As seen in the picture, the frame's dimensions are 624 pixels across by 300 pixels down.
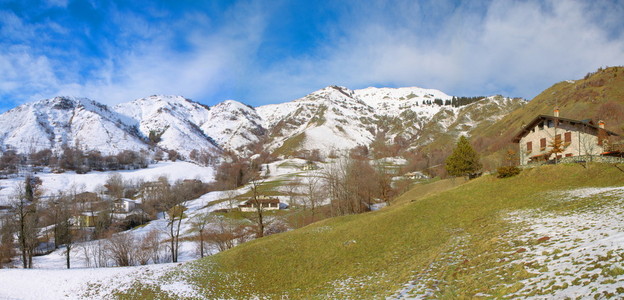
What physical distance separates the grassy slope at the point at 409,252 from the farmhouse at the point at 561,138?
16064 millimetres

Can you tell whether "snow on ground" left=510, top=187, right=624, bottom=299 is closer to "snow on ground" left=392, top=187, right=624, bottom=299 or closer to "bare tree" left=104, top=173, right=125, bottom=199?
"snow on ground" left=392, top=187, right=624, bottom=299

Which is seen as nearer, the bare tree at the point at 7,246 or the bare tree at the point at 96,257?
the bare tree at the point at 96,257

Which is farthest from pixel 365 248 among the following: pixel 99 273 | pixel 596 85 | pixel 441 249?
pixel 596 85

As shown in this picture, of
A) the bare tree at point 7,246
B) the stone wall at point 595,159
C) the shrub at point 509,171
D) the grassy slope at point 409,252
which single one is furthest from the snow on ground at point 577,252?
the bare tree at point 7,246

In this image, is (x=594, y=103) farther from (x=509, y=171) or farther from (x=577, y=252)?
(x=577, y=252)

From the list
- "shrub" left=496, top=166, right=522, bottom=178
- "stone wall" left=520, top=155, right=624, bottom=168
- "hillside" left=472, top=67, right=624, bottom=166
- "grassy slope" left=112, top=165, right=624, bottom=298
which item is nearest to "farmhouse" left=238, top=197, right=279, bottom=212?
"grassy slope" left=112, top=165, right=624, bottom=298

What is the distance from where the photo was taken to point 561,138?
1940 inches

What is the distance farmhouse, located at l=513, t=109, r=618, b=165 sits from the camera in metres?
45.9

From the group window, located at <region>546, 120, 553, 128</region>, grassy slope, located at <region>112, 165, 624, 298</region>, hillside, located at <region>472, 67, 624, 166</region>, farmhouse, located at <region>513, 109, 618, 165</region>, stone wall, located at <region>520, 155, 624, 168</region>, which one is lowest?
grassy slope, located at <region>112, 165, 624, 298</region>

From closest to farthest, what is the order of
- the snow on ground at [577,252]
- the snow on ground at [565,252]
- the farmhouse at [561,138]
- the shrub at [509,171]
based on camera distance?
the snow on ground at [577,252]
the snow on ground at [565,252]
the shrub at [509,171]
the farmhouse at [561,138]

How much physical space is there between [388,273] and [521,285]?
377 inches

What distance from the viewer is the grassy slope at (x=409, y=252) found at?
17062mm

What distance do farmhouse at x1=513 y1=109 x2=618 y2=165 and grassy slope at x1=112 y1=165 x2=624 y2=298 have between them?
16.1 meters

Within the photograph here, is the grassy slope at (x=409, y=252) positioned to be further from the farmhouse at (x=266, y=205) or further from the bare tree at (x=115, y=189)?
the bare tree at (x=115, y=189)
